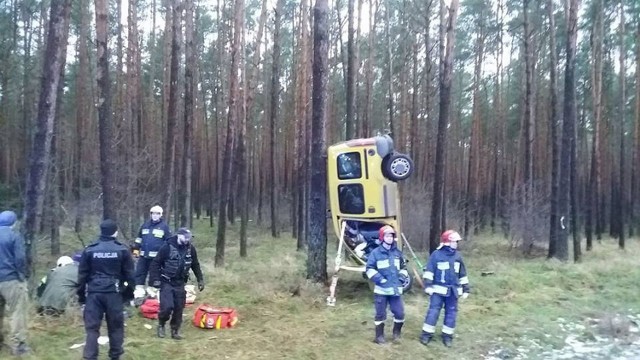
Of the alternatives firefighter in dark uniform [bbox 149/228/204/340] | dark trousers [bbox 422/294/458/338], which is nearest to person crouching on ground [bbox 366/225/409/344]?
dark trousers [bbox 422/294/458/338]

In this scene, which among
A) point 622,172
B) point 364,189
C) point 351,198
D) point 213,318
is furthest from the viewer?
point 622,172

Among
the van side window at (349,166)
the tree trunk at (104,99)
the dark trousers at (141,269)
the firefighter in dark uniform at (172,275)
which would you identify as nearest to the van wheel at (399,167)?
the van side window at (349,166)

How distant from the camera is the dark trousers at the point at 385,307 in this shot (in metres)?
8.37

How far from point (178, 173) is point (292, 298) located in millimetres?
16221

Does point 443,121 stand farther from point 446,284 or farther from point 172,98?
point 172,98

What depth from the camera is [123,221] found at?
17.8 m

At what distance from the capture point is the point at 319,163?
12.0m

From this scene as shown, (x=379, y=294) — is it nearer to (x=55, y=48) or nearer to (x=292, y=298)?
(x=292, y=298)

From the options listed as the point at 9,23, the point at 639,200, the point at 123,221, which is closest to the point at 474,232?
the point at 639,200

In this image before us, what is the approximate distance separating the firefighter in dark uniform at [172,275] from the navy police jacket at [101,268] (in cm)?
Answer: 119

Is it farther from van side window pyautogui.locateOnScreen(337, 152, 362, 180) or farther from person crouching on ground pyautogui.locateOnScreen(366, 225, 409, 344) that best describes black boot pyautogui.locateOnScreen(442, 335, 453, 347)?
van side window pyautogui.locateOnScreen(337, 152, 362, 180)

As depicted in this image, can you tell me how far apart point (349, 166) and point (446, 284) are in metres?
4.07

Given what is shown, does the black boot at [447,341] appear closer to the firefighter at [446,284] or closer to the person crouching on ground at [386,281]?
the firefighter at [446,284]

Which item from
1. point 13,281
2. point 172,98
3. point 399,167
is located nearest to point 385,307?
point 399,167
